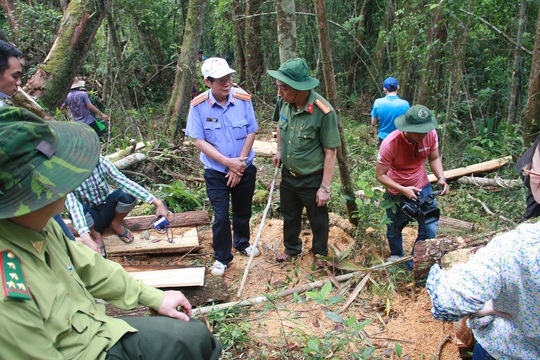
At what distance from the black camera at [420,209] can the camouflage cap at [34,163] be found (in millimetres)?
3194

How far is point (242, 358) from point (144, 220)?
7.90 ft

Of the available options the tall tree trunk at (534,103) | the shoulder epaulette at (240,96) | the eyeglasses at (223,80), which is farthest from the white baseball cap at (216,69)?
the tall tree trunk at (534,103)

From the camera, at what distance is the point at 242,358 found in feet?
9.87

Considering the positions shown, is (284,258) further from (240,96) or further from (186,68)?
(186,68)

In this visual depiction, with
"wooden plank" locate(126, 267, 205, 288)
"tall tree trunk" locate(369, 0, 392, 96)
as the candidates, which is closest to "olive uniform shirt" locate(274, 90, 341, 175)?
"wooden plank" locate(126, 267, 205, 288)

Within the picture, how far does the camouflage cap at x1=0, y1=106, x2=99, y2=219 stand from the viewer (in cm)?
140

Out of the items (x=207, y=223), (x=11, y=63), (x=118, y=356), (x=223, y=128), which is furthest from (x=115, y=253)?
(x=118, y=356)

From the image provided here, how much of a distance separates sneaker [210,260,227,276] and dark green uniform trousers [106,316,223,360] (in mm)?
2187

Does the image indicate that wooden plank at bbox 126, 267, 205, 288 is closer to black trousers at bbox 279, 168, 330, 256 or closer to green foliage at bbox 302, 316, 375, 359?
black trousers at bbox 279, 168, 330, 256

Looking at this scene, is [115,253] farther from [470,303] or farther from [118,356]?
[470,303]

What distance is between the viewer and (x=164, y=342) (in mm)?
1827

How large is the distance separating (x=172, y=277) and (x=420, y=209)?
8.34ft

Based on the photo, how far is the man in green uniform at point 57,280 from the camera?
1.40 meters

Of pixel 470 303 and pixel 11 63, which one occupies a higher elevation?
pixel 11 63
